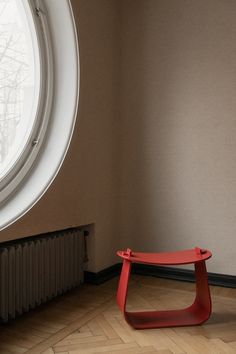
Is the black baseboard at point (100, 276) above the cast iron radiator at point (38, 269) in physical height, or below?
below

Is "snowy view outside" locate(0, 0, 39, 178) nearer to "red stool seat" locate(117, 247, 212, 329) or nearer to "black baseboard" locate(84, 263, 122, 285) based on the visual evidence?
"red stool seat" locate(117, 247, 212, 329)

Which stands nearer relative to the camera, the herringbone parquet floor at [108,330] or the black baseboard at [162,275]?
the herringbone parquet floor at [108,330]

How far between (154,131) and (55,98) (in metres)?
0.99

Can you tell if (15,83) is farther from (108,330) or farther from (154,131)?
(108,330)

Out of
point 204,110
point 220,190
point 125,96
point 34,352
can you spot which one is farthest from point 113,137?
point 34,352

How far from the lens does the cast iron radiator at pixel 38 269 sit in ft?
7.21

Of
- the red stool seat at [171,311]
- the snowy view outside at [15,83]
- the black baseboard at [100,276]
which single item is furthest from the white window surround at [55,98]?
the black baseboard at [100,276]

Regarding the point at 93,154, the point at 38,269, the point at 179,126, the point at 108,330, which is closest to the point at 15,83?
the point at 93,154

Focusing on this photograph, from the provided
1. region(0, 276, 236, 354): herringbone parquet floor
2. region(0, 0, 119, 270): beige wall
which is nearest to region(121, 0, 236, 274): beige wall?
region(0, 0, 119, 270): beige wall

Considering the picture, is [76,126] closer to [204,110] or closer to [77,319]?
[204,110]

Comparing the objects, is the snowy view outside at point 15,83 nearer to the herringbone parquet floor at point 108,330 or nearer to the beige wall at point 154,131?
the beige wall at point 154,131

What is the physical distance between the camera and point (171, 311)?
7.68ft

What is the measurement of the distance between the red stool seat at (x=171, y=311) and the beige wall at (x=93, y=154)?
63cm

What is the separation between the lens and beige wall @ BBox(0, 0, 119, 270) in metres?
2.64
